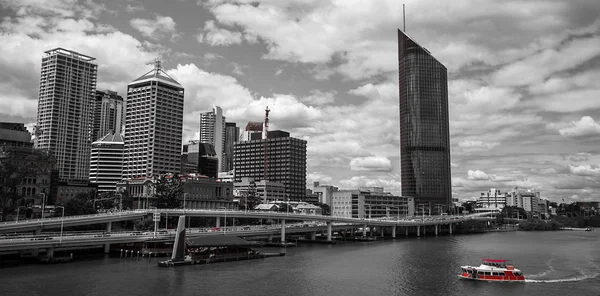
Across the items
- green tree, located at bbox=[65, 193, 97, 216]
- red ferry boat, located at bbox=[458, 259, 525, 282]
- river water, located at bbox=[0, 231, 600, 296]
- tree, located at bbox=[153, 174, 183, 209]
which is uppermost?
tree, located at bbox=[153, 174, 183, 209]

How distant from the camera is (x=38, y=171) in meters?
171

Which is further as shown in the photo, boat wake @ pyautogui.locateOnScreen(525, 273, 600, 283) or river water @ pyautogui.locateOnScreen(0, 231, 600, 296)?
boat wake @ pyautogui.locateOnScreen(525, 273, 600, 283)

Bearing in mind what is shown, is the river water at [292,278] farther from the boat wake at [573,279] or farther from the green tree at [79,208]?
the green tree at [79,208]

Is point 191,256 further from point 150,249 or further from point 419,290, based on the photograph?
point 419,290

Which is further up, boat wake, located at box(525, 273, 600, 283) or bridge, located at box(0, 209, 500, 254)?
bridge, located at box(0, 209, 500, 254)

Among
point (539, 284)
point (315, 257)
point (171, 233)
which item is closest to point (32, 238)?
point (171, 233)

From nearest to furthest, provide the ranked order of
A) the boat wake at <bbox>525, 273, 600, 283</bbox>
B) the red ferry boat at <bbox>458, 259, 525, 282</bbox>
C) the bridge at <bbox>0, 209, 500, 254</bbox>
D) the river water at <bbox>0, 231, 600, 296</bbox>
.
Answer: the river water at <bbox>0, 231, 600, 296</bbox> → the boat wake at <bbox>525, 273, 600, 283</bbox> → the red ferry boat at <bbox>458, 259, 525, 282</bbox> → the bridge at <bbox>0, 209, 500, 254</bbox>

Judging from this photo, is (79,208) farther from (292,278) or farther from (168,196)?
(292,278)

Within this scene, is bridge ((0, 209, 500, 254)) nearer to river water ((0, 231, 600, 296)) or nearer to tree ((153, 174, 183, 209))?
river water ((0, 231, 600, 296))

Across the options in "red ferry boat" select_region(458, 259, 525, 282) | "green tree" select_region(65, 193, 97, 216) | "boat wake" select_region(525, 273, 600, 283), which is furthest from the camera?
"green tree" select_region(65, 193, 97, 216)

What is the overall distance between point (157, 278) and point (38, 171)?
116686mm

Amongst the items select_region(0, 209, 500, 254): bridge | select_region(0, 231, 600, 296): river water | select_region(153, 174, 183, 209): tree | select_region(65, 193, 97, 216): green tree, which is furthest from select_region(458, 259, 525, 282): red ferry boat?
select_region(65, 193, 97, 216): green tree

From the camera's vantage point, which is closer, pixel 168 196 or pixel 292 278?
pixel 292 278

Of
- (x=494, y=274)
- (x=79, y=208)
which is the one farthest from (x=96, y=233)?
(x=494, y=274)
